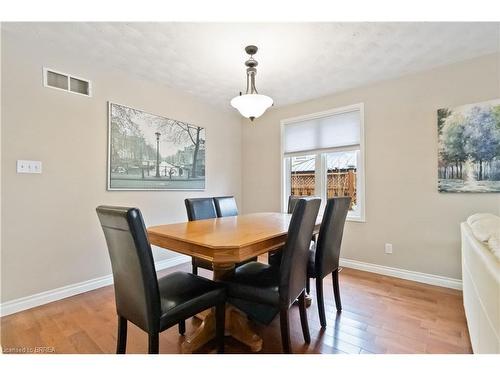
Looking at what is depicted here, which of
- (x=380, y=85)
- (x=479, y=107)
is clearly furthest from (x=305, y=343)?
(x=380, y=85)

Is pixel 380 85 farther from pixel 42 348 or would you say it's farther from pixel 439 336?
pixel 42 348

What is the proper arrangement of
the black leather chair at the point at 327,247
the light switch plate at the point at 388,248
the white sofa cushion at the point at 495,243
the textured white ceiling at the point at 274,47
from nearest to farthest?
the white sofa cushion at the point at 495,243 < the black leather chair at the point at 327,247 < the textured white ceiling at the point at 274,47 < the light switch plate at the point at 388,248

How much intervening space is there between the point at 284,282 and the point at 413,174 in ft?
7.29

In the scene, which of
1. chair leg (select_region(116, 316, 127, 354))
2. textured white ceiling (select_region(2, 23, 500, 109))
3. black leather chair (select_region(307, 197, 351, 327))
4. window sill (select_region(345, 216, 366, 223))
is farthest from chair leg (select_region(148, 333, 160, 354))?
window sill (select_region(345, 216, 366, 223))

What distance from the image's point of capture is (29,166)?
2076 millimetres

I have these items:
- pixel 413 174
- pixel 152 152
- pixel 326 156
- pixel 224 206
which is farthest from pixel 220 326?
pixel 326 156

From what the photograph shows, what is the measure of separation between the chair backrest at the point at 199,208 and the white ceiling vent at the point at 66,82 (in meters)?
1.54

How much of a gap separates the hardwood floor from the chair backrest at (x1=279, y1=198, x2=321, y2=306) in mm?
433

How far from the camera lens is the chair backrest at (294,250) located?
1.34 metres

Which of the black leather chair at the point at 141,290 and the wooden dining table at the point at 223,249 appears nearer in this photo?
the black leather chair at the point at 141,290

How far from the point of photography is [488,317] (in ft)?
3.32

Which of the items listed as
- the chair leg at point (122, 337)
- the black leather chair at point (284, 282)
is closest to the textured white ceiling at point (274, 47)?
the black leather chair at point (284, 282)

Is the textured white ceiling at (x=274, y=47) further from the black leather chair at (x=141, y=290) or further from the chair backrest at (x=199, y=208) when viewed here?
the black leather chair at (x=141, y=290)
